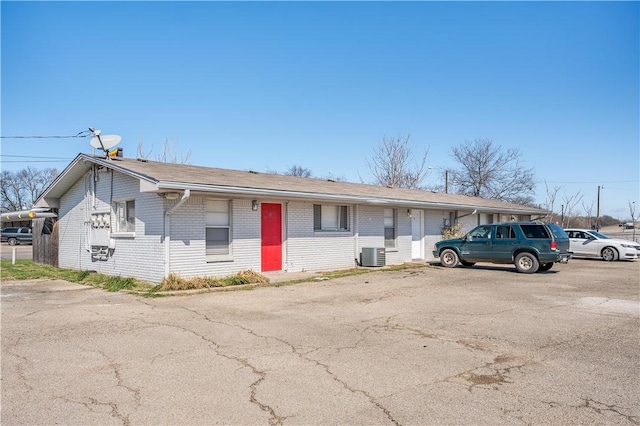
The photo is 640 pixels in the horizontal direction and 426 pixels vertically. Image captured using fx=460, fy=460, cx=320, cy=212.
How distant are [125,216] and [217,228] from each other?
312 cm

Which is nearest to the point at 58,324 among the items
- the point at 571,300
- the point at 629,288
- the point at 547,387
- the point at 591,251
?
the point at 547,387

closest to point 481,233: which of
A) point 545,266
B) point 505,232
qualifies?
point 505,232

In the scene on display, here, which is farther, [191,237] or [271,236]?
[271,236]

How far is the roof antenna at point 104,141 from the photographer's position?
49.5 ft

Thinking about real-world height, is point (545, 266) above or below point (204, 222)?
below

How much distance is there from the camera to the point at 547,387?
4.94 m

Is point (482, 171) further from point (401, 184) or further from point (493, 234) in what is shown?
point (493, 234)

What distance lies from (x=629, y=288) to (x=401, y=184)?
103ft

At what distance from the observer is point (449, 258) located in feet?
61.6

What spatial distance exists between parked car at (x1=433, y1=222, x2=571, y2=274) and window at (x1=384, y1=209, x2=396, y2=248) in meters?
2.72

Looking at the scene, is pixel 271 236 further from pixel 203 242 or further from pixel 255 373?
pixel 255 373

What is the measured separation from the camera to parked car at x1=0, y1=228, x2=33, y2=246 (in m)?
42.6

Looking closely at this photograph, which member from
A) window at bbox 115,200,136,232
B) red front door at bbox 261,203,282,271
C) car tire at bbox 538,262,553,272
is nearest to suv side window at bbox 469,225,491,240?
car tire at bbox 538,262,553,272

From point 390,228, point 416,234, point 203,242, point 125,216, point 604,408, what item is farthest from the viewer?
point 416,234
